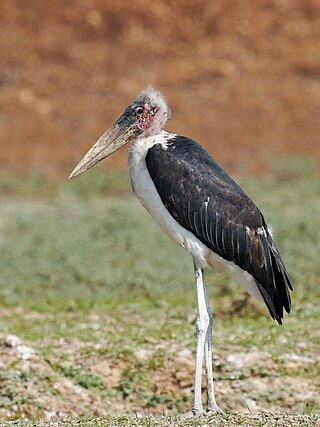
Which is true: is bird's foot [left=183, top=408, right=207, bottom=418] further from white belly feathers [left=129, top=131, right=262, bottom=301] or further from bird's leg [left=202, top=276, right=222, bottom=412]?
white belly feathers [left=129, top=131, right=262, bottom=301]

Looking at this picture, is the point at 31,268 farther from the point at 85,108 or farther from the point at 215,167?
the point at 85,108

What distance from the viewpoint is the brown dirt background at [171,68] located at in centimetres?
1784

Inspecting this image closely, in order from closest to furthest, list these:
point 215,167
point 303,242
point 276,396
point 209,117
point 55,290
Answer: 1. point 215,167
2. point 276,396
3. point 55,290
4. point 303,242
5. point 209,117

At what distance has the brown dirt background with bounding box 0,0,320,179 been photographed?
17.8 metres

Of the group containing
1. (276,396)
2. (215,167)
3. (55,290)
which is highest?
(55,290)

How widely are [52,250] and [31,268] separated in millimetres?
636

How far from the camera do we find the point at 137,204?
12.5 metres

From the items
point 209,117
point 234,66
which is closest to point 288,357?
point 209,117

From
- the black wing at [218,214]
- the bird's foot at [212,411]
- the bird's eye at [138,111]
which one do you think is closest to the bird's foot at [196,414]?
the bird's foot at [212,411]

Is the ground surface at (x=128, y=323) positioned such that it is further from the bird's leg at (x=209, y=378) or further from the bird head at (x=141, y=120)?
the bird head at (x=141, y=120)

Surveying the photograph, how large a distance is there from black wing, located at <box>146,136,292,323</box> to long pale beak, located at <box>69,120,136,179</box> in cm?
29

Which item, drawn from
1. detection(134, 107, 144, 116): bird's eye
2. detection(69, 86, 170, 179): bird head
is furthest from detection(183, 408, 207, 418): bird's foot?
detection(134, 107, 144, 116): bird's eye

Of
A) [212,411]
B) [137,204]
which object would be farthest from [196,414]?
[137,204]

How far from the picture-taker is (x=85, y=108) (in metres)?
18.3
